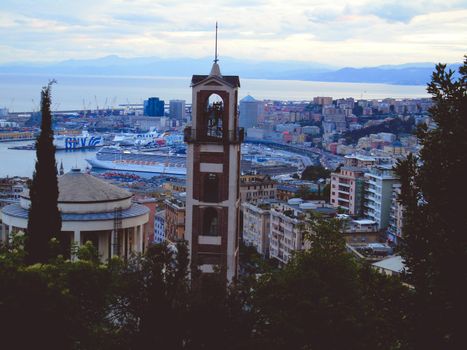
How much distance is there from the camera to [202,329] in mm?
7812

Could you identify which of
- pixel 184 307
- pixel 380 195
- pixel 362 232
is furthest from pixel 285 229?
pixel 184 307

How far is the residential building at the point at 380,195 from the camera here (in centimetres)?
3653

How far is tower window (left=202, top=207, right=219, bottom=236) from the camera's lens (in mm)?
12164

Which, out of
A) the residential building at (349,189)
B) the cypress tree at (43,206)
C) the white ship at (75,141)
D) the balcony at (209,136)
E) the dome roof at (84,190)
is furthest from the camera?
the white ship at (75,141)

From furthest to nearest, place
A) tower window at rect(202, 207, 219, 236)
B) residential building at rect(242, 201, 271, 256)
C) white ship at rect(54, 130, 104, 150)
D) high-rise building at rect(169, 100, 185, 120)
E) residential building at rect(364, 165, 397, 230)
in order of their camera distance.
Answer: high-rise building at rect(169, 100, 185, 120) → white ship at rect(54, 130, 104, 150) → residential building at rect(364, 165, 397, 230) → residential building at rect(242, 201, 271, 256) → tower window at rect(202, 207, 219, 236)

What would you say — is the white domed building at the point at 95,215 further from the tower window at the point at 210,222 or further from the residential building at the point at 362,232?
the residential building at the point at 362,232

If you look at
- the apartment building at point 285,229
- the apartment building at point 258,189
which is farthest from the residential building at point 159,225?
the apartment building at point 258,189

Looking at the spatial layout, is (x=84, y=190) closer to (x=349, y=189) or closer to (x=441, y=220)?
(x=441, y=220)

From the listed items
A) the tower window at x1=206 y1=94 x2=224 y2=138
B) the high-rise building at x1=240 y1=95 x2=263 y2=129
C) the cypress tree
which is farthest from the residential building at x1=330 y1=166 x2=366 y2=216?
the high-rise building at x1=240 y1=95 x2=263 y2=129

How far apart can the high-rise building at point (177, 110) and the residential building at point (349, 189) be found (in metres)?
121

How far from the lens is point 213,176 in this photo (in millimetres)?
12094

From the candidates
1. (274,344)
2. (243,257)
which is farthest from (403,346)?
(243,257)

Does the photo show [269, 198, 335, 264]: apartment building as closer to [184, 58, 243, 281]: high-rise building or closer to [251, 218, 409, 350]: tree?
[184, 58, 243, 281]: high-rise building

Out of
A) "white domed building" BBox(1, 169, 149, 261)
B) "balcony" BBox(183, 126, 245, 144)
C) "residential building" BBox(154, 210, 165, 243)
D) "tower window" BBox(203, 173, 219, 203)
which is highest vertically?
"balcony" BBox(183, 126, 245, 144)
